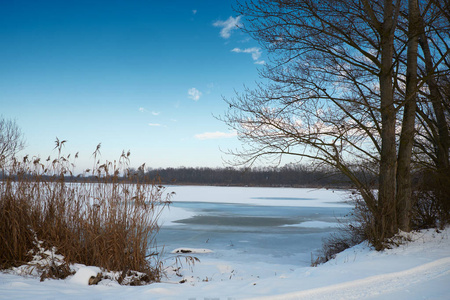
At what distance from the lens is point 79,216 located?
4.57 m

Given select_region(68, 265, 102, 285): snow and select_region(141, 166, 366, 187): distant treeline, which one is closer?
select_region(68, 265, 102, 285): snow

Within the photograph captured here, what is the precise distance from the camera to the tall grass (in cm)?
435

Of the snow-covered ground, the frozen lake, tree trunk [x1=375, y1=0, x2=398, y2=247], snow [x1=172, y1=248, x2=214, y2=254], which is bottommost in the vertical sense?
the frozen lake

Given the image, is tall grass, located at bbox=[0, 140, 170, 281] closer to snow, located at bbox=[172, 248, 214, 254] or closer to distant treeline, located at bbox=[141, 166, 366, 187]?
snow, located at bbox=[172, 248, 214, 254]

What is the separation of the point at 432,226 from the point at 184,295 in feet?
22.4

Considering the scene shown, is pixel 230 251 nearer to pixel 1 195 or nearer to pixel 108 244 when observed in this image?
pixel 108 244

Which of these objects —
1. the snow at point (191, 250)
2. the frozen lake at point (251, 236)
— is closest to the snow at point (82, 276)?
the frozen lake at point (251, 236)

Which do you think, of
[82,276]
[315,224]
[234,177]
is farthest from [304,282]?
[234,177]

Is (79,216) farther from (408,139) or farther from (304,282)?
(408,139)

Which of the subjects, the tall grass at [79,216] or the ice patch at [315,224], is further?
the ice patch at [315,224]

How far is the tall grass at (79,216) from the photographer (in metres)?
4.35

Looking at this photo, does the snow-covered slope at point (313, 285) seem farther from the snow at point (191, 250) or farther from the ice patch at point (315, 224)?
the ice patch at point (315, 224)

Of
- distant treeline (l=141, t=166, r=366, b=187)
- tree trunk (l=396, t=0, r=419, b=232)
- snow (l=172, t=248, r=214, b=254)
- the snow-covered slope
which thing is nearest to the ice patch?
snow (l=172, t=248, r=214, b=254)

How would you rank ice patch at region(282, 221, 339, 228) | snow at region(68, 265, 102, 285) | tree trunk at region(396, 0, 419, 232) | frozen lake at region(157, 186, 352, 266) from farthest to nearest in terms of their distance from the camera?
1. ice patch at region(282, 221, 339, 228)
2. frozen lake at region(157, 186, 352, 266)
3. tree trunk at region(396, 0, 419, 232)
4. snow at region(68, 265, 102, 285)
